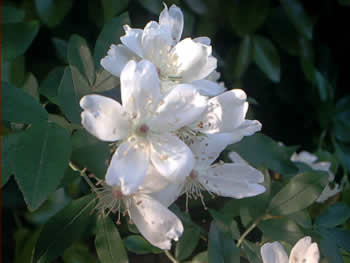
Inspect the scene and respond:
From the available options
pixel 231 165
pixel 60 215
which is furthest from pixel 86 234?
pixel 231 165

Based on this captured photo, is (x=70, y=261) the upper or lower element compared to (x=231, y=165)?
lower

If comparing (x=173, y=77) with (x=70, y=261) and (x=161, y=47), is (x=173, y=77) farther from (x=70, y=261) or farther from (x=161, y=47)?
(x=70, y=261)

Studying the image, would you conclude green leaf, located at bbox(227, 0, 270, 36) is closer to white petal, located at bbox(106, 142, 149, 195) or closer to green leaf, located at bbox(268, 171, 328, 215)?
green leaf, located at bbox(268, 171, 328, 215)

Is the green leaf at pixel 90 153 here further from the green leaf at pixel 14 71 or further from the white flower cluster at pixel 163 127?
the green leaf at pixel 14 71

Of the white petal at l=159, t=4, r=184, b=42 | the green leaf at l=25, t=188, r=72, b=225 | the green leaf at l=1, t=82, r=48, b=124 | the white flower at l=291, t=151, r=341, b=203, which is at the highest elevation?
the white petal at l=159, t=4, r=184, b=42

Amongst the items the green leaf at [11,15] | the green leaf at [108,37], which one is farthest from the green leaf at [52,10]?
the green leaf at [108,37]

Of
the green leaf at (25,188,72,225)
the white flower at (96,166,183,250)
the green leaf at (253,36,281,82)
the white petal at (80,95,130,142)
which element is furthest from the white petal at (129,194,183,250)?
the green leaf at (253,36,281,82)

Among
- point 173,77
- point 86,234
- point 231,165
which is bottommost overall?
point 86,234
